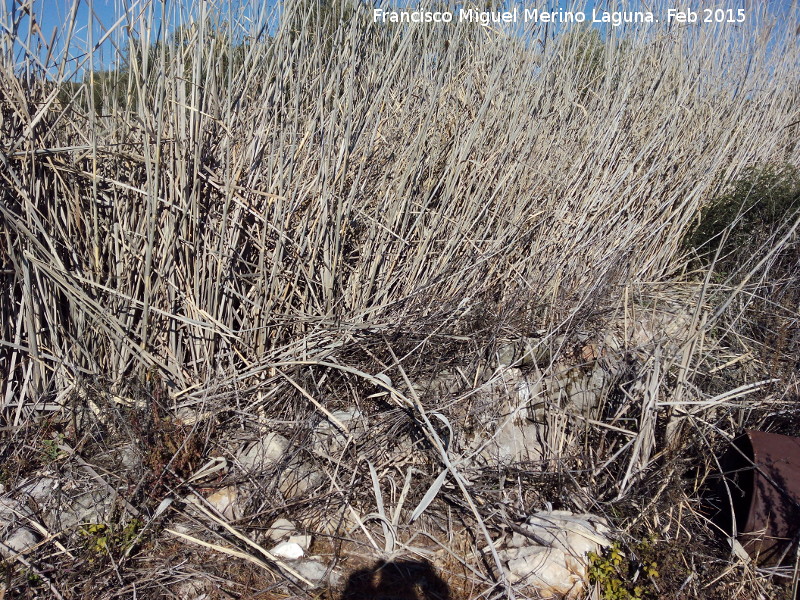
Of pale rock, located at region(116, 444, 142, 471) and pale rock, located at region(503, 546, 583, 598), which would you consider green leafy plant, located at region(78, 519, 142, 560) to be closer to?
pale rock, located at region(116, 444, 142, 471)

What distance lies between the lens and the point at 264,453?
6.04 ft

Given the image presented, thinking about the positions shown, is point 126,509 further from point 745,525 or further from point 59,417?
point 745,525

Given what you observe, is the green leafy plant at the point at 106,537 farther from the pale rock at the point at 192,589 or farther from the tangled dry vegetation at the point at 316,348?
the pale rock at the point at 192,589

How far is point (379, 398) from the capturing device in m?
2.03

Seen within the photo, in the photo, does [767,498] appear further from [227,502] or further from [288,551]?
[227,502]

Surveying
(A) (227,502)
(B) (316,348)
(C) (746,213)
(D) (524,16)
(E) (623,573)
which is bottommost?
(E) (623,573)

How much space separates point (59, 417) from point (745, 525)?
208 centimetres

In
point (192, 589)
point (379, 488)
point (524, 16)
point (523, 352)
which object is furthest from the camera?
point (524, 16)

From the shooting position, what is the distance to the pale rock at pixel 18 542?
4.98 feet

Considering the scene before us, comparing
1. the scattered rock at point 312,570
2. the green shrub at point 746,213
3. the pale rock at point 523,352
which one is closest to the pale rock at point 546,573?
the scattered rock at point 312,570

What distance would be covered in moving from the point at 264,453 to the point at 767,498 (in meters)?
1.49

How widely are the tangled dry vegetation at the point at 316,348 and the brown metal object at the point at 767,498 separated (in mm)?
71

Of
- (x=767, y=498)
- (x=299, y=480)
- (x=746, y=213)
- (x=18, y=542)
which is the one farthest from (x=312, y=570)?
(x=746, y=213)

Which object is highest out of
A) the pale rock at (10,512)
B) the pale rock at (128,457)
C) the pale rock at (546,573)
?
the pale rock at (128,457)
